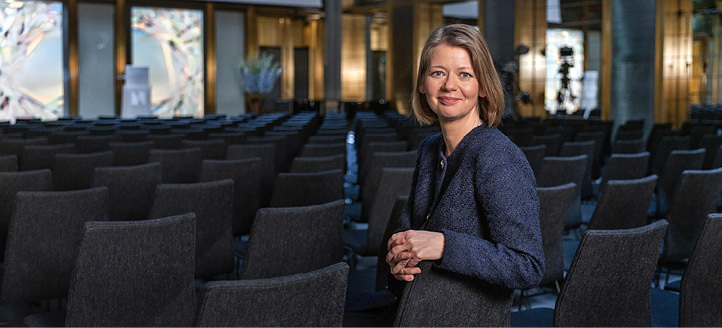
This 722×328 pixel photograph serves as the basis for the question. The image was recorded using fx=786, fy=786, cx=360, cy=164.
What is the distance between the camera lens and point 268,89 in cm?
2341

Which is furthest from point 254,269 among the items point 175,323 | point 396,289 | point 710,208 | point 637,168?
point 637,168

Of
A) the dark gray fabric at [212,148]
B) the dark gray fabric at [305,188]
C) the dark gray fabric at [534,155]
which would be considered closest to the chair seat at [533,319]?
the dark gray fabric at [305,188]

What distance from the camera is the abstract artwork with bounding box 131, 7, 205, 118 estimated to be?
22281 millimetres

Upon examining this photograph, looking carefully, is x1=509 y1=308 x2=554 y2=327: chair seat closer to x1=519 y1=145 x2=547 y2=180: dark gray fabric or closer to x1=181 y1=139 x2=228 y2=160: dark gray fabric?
x1=519 y1=145 x2=547 y2=180: dark gray fabric

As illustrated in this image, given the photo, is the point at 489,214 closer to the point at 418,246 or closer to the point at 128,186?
the point at 418,246

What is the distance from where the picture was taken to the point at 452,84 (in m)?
1.80

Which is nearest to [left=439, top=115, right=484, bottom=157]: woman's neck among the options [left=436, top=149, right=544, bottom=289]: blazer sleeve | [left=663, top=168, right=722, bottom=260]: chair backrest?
[left=436, top=149, right=544, bottom=289]: blazer sleeve

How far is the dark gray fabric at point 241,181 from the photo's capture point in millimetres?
4941

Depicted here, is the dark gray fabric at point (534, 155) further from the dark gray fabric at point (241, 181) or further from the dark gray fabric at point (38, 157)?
the dark gray fabric at point (38, 157)

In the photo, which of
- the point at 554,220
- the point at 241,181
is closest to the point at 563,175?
the point at 554,220

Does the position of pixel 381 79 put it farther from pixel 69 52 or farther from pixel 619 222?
pixel 619 222

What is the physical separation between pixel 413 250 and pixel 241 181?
11.6 ft

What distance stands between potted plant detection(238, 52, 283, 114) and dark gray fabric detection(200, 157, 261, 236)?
18.3 meters

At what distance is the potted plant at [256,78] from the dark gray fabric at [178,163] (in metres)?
17.3
